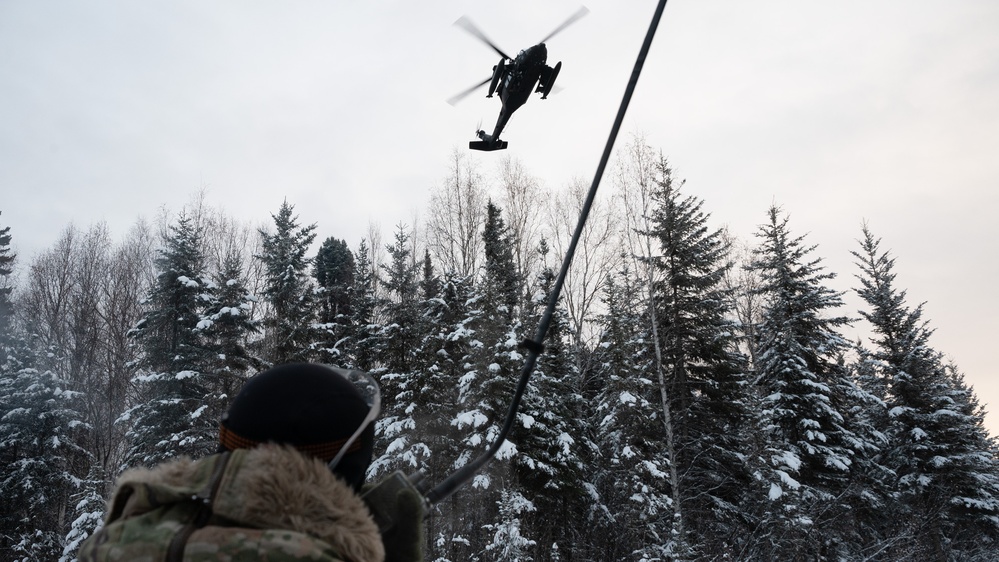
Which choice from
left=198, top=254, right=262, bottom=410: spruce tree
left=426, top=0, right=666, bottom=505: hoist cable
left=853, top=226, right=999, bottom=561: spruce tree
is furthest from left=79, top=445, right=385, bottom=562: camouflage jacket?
left=853, top=226, right=999, bottom=561: spruce tree

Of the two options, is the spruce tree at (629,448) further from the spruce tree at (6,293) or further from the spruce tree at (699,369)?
the spruce tree at (6,293)

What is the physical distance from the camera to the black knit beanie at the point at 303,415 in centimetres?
135

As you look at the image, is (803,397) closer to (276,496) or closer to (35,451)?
(276,496)

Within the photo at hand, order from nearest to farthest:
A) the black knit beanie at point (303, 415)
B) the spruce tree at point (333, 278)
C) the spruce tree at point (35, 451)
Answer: the black knit beanie at point (303, 415) → the spruce tree at point (35, 451) → the spruce tree at point (333, 278)

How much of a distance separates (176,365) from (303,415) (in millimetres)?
20034

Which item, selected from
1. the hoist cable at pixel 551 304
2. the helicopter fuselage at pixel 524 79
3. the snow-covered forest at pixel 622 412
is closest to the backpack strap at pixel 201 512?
the hoist cable at pixel 551 304

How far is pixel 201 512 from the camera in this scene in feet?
3.91

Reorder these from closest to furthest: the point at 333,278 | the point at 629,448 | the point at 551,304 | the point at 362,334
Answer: the point at 551,304
the point at 629,448
the point at 362,334
the point at 333,278

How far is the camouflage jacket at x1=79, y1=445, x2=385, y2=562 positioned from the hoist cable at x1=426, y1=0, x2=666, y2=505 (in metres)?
0.39

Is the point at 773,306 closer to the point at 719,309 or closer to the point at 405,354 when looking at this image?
the point at 719,309

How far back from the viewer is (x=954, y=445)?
20906 mm

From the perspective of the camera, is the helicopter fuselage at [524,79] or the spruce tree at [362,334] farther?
the spruce tree at [362,334]

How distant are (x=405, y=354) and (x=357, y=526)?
59.6 feet

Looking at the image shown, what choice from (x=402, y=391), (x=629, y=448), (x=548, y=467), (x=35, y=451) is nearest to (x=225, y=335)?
(x=402, y=391)
